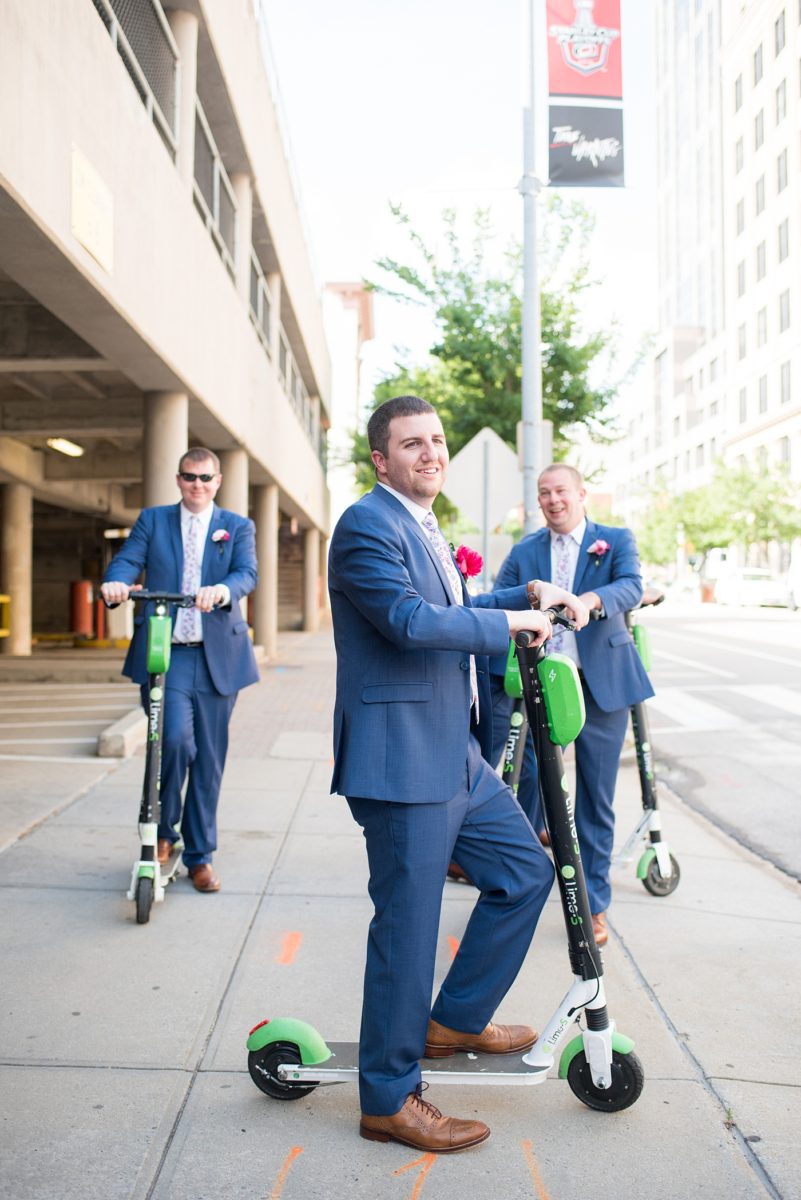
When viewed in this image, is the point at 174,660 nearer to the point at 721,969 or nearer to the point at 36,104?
the point at 721,969

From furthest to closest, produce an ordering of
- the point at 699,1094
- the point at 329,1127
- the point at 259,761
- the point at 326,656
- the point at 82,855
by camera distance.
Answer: the point at 326,656 → the point at 259,761 → the point at 82,855 → the point at 699,1094 → the point at 329,1127

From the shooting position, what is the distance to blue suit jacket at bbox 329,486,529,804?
2.86 meters

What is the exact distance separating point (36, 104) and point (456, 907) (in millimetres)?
4720

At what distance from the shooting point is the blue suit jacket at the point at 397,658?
2.86 meters

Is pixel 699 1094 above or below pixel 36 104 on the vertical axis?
below

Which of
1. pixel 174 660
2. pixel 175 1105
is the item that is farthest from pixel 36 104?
pixel 175 1105

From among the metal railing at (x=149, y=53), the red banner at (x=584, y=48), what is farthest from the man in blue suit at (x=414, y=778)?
the red banner at (x=584, y=48)

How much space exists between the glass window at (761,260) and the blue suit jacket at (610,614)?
2567 inches

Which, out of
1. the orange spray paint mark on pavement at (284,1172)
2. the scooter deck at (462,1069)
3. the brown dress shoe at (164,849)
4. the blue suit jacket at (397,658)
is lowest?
the orange spray paint mark on pavement at (284,1172)

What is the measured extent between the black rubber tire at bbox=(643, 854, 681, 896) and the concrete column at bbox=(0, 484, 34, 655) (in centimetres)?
1740

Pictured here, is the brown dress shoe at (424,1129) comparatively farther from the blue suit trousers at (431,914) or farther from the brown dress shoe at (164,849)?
the brown dress shoe at (164,849)

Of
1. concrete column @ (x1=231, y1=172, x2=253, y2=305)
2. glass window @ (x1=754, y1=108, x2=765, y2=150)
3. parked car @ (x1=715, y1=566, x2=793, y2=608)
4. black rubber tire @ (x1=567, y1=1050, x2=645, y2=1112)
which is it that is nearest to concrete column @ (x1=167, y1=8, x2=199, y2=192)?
concrete column @ (x1=231, y1=172, x2=253, y2=305)

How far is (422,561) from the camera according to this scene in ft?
10.1

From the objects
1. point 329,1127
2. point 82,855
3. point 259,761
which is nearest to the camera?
point 329,1127
